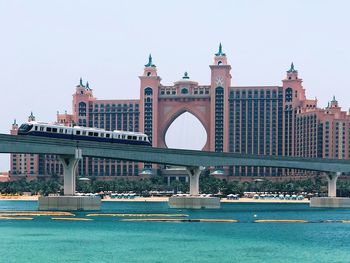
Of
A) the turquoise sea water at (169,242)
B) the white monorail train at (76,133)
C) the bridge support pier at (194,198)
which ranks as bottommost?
the turquoise sea water at (169,242)

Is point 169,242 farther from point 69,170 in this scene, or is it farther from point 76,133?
point 76,133

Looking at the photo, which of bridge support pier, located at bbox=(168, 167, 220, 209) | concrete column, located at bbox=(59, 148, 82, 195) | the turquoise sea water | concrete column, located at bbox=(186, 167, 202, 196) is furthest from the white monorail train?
the turquoise sea water

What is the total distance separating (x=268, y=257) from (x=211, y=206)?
90623mm

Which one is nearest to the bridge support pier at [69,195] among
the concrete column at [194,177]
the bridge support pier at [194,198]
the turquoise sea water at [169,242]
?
the turquoise sea water at [169,242]

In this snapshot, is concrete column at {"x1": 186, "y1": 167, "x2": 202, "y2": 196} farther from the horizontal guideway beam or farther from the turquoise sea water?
the turquoise sea water

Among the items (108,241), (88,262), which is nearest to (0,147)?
(108,241)

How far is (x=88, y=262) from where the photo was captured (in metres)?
84.4

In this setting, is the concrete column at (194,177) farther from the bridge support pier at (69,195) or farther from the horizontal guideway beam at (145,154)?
the bridge support pier at (69,195)

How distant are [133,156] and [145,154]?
3.60m

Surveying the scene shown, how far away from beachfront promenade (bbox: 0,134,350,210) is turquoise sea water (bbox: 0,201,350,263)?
522 inches

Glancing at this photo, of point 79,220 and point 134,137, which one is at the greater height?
point 134,137

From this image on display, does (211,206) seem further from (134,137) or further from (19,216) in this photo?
(19,216)

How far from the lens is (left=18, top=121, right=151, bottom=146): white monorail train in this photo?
490 feet

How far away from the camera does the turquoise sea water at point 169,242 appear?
89.4 meters
